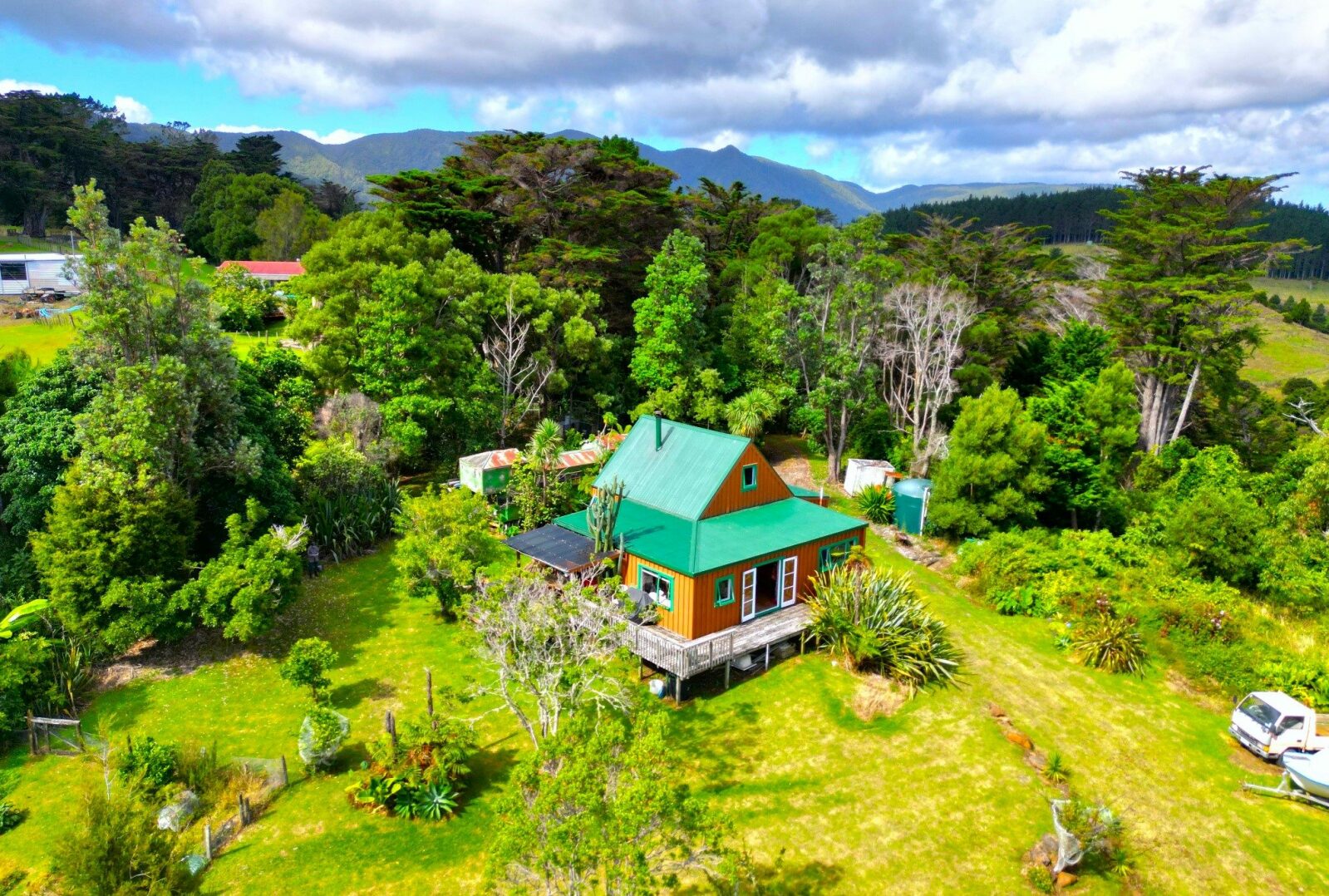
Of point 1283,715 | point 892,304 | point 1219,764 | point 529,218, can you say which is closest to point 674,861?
point 1219,764

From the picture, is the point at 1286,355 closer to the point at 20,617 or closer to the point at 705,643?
the point at 705,643

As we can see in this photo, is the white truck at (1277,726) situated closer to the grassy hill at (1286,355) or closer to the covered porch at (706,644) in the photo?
the covered porch at (706,644)

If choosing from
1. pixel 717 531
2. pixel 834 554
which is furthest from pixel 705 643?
pixel 834 554

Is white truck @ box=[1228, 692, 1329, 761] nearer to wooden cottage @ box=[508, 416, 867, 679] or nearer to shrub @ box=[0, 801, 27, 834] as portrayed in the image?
wooden cottage @ box=[508, 416, 867, 679]

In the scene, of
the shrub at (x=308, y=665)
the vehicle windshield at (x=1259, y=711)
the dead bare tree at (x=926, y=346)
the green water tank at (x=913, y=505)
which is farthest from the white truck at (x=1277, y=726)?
the shrub at (x=308, y=665)

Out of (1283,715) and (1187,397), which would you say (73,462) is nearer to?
(1283,715)
